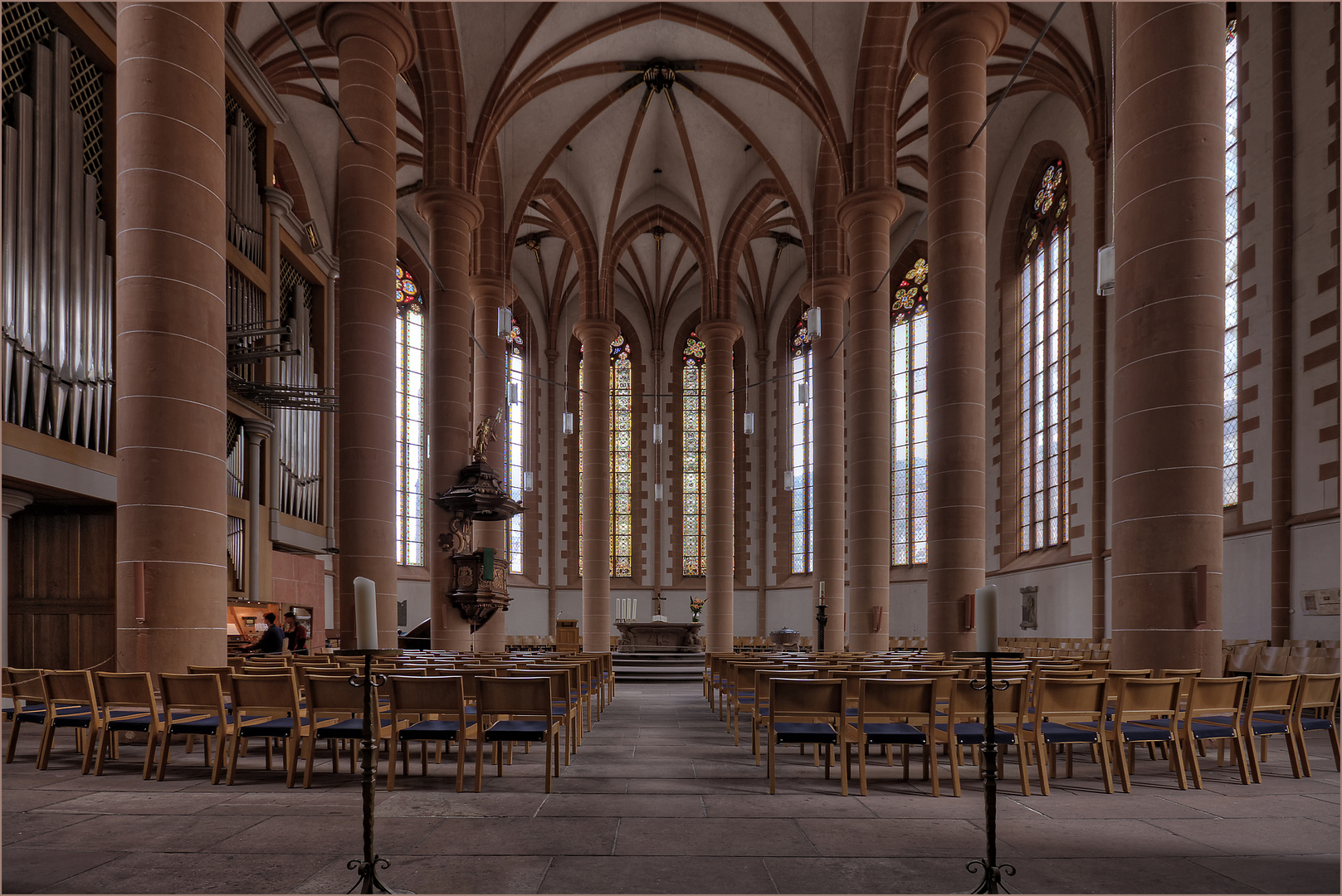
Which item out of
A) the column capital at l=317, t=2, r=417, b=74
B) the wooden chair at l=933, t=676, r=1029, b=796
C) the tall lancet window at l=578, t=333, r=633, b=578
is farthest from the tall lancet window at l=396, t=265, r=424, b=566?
the wooden chair at l=933, t=676, r=1029, b=796

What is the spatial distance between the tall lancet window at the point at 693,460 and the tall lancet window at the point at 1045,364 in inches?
467

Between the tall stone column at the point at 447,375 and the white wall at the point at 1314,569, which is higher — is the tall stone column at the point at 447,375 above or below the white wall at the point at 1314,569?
above

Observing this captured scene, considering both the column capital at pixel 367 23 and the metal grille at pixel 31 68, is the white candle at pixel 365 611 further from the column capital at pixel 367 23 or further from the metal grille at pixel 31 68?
the column capital at pixel 367 23

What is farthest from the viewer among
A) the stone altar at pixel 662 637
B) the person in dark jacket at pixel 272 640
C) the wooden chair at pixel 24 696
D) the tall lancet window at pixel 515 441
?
the tall lancet window at pixel 515 441

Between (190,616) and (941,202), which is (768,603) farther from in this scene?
(190,616)

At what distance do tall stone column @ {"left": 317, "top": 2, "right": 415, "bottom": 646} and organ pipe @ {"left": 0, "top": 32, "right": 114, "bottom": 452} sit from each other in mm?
2807

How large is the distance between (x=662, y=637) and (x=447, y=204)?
11.2 m

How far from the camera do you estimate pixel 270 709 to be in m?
6.15

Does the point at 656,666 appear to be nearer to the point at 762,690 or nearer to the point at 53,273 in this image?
the point at 762,690

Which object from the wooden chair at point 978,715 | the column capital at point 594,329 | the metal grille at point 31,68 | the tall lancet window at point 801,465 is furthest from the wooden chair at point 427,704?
the tall lancet window at point 801,465

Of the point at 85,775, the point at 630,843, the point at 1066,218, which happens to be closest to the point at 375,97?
the point at 85,775

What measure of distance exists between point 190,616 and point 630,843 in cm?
507

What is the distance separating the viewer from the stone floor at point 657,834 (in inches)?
151

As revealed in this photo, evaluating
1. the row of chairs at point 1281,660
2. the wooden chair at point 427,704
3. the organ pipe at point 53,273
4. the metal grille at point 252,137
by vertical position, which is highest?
the metal grille at point 252,137
